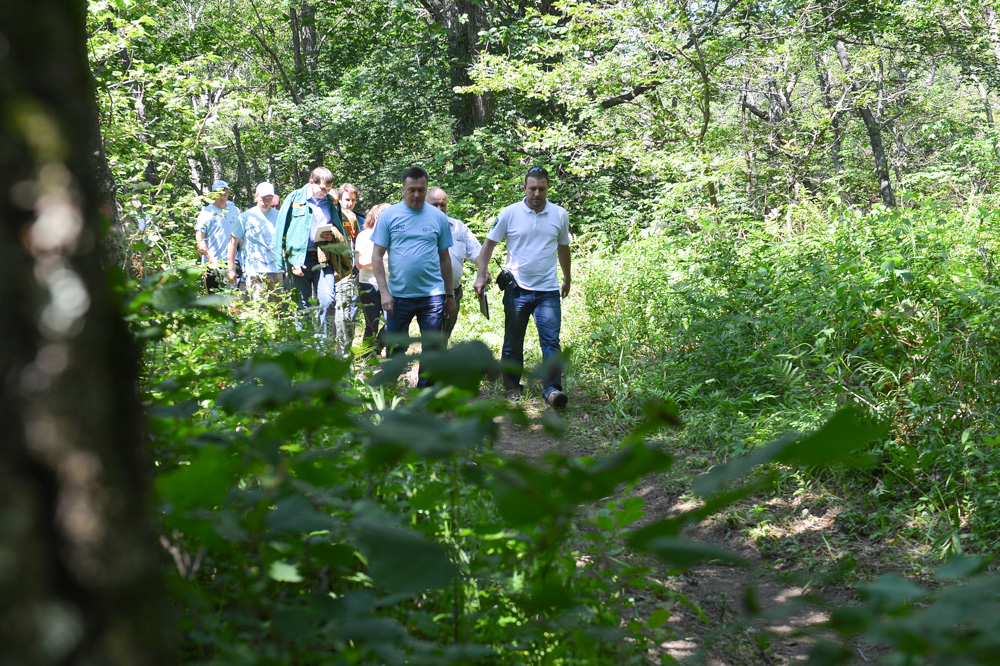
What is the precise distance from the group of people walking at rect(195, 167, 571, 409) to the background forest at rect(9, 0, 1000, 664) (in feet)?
2.98

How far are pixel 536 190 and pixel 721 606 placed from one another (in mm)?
4277

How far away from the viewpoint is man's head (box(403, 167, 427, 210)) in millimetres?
6523

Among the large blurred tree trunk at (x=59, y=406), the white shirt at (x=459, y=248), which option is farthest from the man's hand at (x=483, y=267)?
the large blurred tree trunk at (x=59, y=406)

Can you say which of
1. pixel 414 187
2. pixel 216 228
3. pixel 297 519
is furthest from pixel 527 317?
pixel 297 519

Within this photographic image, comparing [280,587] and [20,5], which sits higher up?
[20,5]

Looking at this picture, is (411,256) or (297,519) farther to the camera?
(411,256)

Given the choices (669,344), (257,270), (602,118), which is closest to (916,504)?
(669,344)

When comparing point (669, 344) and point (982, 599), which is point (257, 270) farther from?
point (982, 599)

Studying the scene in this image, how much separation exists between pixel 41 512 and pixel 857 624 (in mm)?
948

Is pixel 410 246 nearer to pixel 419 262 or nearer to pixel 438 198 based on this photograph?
pixel 419 262

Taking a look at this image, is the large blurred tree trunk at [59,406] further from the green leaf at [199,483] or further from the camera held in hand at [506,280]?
the camera held in hand at [506,280]

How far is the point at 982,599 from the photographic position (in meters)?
1.02

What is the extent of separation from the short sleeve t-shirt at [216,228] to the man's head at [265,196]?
34 cm

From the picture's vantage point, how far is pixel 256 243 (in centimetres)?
896
